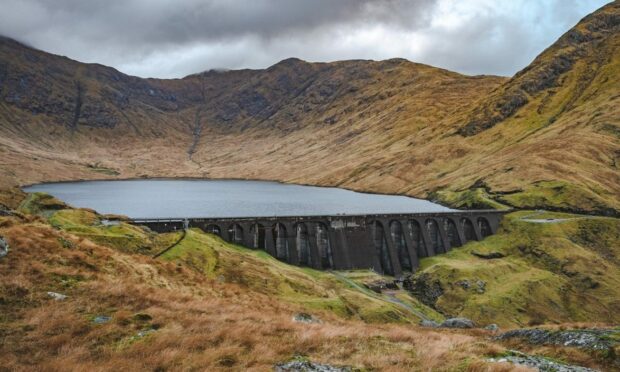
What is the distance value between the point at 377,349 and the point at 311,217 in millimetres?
75277

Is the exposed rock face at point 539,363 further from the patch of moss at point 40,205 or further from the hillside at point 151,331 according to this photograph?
the patch of moss at point 40,205

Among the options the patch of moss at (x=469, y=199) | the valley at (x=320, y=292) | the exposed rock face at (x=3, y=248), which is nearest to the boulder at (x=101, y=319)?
the valley at (x=320, y=292)

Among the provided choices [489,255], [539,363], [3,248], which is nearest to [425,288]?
[489,255]

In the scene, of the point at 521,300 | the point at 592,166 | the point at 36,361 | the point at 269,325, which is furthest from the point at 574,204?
the point at 36,361

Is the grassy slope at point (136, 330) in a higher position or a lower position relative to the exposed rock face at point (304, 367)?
higher

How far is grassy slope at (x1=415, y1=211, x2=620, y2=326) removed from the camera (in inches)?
3152

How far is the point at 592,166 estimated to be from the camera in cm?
15638

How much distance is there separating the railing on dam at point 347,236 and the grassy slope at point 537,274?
17.8 ft

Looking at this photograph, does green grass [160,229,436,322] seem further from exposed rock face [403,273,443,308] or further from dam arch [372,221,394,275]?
dam arch [372,221,394,275]

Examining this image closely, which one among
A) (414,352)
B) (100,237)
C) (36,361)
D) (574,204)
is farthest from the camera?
(574,204)

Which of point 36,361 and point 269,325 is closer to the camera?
point 36,361

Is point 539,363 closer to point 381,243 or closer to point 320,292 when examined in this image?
point 320,292

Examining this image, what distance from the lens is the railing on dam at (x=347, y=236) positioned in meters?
86.4

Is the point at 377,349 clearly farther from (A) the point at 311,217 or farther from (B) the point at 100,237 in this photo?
(A) the point at 311,217
